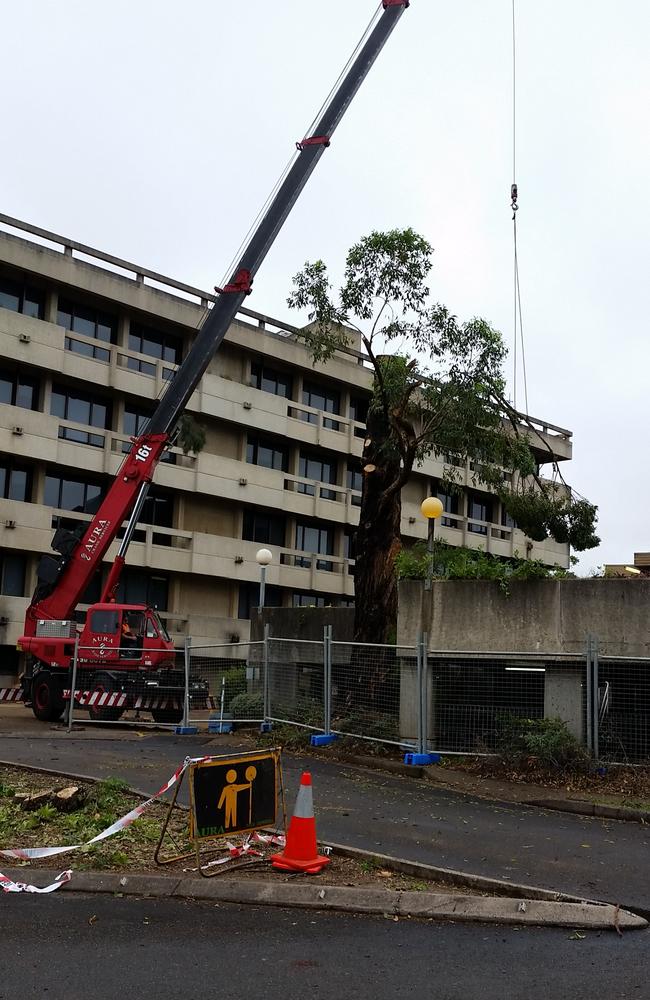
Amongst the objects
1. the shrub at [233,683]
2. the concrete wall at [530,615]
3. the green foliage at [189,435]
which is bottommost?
the shrub at [233,683]

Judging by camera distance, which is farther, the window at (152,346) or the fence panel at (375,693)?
the window at (152,346)

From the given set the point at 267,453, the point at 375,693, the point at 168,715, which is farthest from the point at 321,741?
the point at 267,453

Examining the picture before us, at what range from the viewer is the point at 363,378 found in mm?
44656

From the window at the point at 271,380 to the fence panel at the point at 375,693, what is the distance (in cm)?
2547

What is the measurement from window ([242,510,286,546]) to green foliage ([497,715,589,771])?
27412 mm

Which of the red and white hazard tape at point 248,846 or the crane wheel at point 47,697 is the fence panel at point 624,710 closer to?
the red and white hazard tape at point 248,846

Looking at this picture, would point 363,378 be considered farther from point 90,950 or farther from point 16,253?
point 90,950

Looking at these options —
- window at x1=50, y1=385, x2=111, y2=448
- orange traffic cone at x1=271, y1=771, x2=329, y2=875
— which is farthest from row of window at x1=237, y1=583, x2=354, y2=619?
orange traffic cone at x1=271, y1=771, x2=329, y2=875

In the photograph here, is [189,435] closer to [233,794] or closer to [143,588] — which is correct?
[143,588]

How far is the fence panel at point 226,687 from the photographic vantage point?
19.1 m

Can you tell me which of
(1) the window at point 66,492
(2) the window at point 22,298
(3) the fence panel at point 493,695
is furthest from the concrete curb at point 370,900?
(2) the window at point 22,298

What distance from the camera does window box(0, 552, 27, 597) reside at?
34938mm

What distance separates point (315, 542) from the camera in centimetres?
4419

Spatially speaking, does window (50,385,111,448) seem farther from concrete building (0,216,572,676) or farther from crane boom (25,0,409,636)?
crane boom (25,0,409,636)
